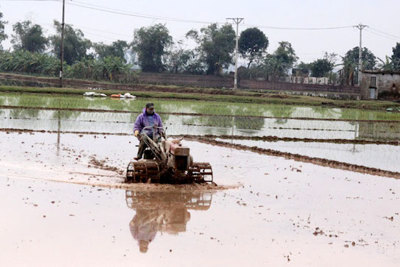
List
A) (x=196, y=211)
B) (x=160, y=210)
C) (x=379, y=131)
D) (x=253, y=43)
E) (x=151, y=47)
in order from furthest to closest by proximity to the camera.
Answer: (x=253, y=43)
(x=151, y=47)
(x=379, y=131)
(x=196, y=211)
(x=160, y=210)

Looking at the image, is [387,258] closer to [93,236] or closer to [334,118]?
[93,236]

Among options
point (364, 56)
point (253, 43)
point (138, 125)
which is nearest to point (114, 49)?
point (253, 43)

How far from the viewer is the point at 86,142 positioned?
21.0m

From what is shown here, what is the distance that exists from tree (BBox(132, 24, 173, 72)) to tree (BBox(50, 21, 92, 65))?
8.75 meters

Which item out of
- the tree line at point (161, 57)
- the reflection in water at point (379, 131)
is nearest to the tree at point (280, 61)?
the tree line at point (161, 57)

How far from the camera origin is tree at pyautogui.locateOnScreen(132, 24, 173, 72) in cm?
7493

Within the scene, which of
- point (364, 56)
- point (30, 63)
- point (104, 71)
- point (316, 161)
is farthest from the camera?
point (364, 56)

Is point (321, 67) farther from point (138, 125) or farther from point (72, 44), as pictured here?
point (138, 125)

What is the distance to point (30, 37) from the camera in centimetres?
8669

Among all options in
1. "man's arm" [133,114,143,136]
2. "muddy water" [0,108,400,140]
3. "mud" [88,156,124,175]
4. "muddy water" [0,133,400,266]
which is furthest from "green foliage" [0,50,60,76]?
"man's arm" [133,114,143,136]

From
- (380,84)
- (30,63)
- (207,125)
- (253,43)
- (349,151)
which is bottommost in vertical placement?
(349,151)

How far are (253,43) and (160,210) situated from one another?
75.0 meters

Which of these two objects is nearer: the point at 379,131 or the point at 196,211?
the point at 196,211

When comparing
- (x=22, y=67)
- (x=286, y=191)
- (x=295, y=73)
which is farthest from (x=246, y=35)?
(x=286, y=191)
